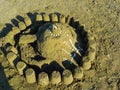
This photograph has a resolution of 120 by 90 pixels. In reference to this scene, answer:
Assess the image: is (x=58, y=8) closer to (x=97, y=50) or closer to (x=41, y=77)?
(x=97, y=50)

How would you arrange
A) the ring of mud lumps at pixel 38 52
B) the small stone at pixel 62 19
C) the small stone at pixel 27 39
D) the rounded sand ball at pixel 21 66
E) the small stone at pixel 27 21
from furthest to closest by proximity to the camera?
the small stone at pixel 27 21 < the small stone at pixel 62 19 < the small stone at pixel 27 39 < the rounded sand ball at pixel 21 66 < the ring of mud lumps at pixel 38 52

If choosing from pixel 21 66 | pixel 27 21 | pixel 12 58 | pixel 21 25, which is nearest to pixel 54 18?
pixel 27 21

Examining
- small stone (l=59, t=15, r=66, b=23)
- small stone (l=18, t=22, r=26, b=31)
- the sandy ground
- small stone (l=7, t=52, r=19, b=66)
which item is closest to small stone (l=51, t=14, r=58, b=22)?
small stone (l=59, t=15, r=66, b=23)

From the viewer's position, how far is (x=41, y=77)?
292 inches

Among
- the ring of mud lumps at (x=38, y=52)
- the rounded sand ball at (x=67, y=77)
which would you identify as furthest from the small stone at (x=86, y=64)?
the rounded sand ball at (x=67, y=77)

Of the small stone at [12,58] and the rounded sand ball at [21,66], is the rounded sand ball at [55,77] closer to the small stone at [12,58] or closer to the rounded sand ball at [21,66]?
the rounded sand ball at [21,66]

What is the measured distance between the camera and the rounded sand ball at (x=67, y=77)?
24.3ft

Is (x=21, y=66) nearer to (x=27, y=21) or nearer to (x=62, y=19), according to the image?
(x=27, y=21)

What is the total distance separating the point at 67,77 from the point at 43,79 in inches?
23.7

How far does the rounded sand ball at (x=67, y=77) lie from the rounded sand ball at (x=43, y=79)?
0.43m

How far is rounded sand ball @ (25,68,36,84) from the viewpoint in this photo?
24.6ft

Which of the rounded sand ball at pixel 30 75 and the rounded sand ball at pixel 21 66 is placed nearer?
the rounded sand ball at pixel 30 75

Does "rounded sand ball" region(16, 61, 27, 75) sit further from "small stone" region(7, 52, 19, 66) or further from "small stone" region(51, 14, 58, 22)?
"small stone" region(51, 14, 58, 22)

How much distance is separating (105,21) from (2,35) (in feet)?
10.4
